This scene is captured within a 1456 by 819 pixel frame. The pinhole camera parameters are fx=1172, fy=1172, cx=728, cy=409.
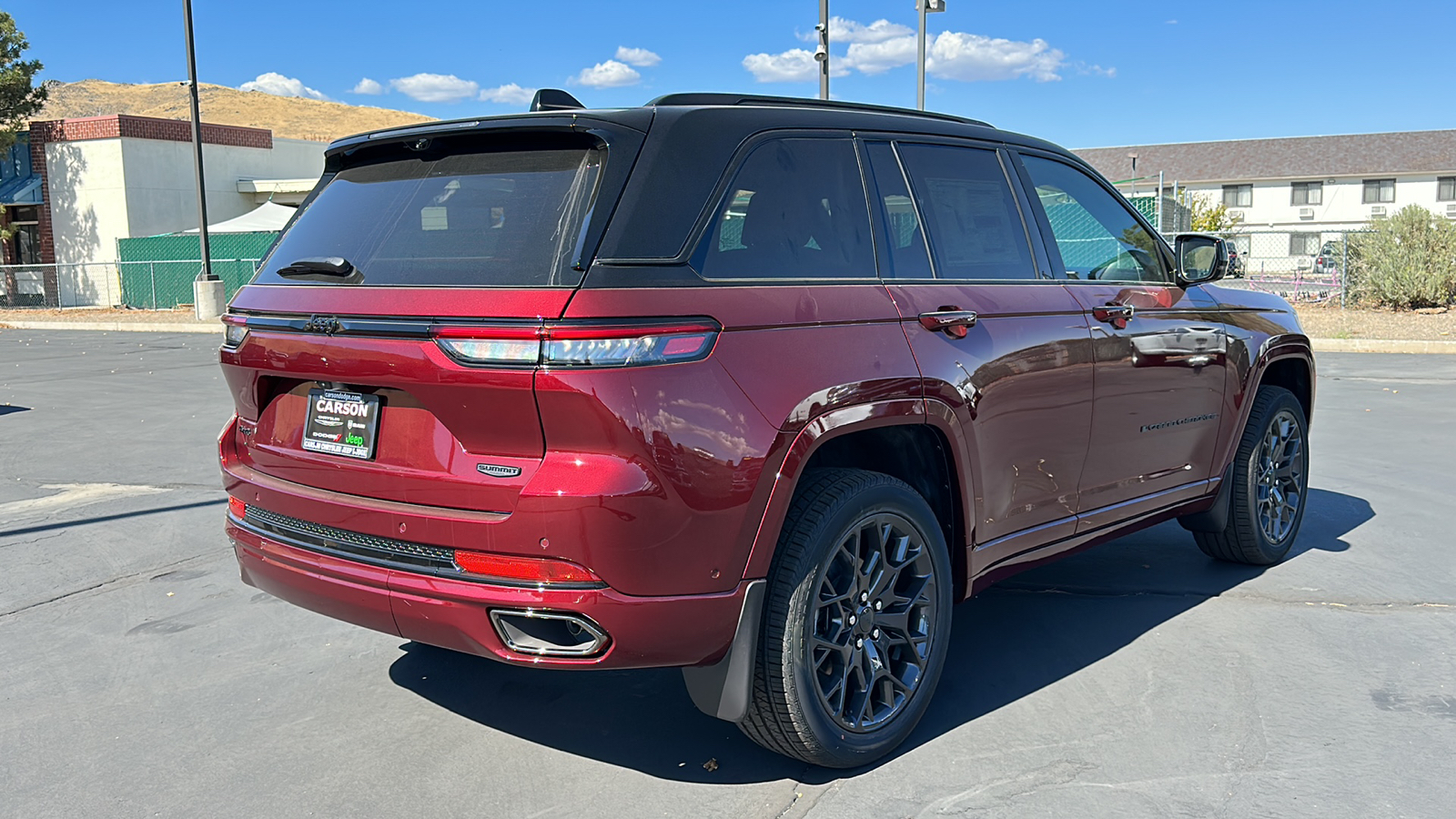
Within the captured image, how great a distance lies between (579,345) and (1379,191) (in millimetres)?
71151

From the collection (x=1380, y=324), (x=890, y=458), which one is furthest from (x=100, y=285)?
(x=890, y=458)

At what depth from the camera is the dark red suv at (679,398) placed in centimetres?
287

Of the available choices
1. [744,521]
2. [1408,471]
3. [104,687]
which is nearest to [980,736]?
[744,521]

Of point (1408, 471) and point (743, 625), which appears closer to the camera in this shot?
point (743, 625)

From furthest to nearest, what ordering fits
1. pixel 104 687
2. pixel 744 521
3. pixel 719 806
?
pixel 104 687 < pixel 719 806 < pixel 744 521

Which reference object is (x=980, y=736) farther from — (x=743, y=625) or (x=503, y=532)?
(x=503, y=532)

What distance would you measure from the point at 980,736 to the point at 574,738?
1274 millimetres

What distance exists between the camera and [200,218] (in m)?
26.0

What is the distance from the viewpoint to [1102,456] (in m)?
4.34

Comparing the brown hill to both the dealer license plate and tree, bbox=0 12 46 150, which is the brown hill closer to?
tree, bbox=0 12 46 150

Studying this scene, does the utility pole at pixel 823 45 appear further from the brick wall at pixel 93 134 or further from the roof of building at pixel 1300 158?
the roof of building at pixel 1300 158

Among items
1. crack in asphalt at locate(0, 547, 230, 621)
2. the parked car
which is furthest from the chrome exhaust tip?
the parked car

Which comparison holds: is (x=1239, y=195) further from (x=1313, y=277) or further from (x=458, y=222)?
(x=458, y=222)

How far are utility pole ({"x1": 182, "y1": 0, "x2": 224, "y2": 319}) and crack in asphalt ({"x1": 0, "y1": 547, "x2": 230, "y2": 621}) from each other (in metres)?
20.9
